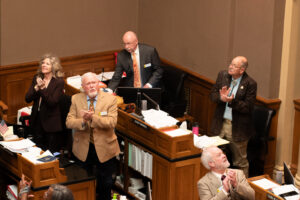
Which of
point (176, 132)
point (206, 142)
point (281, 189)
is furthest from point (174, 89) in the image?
point (281, 189)

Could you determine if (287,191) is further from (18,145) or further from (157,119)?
(18,145)

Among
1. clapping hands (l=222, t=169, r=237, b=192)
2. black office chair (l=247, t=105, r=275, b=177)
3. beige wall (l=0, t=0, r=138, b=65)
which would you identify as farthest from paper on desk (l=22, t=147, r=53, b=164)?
beige wall (l=0, t=0, r=138, b=65)

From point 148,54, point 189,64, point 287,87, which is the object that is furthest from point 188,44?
point 287,87

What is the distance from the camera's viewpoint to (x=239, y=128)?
23.7 feet

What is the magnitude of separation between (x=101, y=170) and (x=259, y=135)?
224 centimetres

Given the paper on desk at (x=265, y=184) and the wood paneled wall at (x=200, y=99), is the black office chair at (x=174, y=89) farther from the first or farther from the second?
the paper on desk at (x=265, y=184)

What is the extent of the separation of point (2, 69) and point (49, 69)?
6.83 ft

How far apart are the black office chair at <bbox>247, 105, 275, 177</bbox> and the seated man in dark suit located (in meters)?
2.41

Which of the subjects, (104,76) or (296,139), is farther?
(104,76)

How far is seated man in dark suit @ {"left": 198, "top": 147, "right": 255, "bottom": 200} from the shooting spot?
505 centimetres

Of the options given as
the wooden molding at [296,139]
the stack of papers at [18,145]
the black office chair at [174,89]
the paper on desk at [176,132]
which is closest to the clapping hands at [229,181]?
the paper on desk at [176,132]

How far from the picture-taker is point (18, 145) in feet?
20.7

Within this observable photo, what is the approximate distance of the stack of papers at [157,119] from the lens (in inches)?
265

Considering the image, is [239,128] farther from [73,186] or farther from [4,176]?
[4,176]
